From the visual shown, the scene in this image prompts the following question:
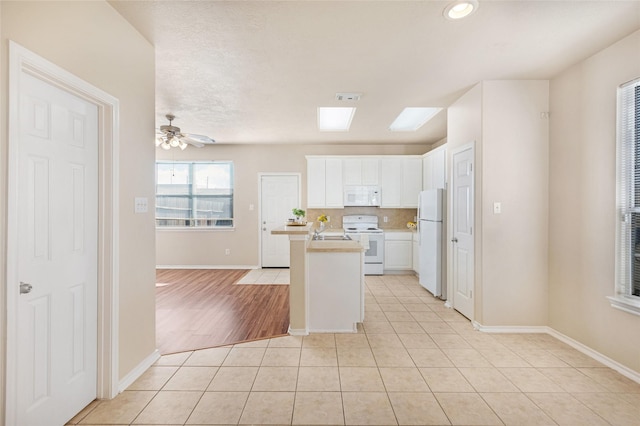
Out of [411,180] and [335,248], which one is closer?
[335,248]

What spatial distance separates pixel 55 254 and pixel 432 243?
4.11 meters

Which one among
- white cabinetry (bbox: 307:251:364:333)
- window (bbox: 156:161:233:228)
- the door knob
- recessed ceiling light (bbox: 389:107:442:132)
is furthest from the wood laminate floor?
recessed ceiling light (bbox: 389:107:442:132)

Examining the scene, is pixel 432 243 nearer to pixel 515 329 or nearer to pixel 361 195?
pixel 515 329

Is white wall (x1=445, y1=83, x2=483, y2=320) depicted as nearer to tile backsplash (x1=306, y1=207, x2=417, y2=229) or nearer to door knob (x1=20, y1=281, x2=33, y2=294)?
tile backsplash (x1=306, y1=207, x2=417, y2=229)

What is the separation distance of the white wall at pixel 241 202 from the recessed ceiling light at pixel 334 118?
0.93m

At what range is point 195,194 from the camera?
20.2ft

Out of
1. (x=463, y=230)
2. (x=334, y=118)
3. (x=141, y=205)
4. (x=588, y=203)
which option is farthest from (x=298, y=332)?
(x=334, y=118)

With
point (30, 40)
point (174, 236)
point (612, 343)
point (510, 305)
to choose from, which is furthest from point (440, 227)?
point (174, 236)

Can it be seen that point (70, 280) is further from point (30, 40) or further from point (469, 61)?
point (469, 61)

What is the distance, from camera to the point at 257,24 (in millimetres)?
2117

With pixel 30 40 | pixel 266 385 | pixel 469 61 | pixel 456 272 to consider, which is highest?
pixel 469 61

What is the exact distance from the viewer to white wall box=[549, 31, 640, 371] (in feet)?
7.59

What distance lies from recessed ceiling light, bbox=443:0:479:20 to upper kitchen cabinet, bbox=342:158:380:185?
373 cm

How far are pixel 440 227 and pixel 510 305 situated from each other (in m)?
1.37
